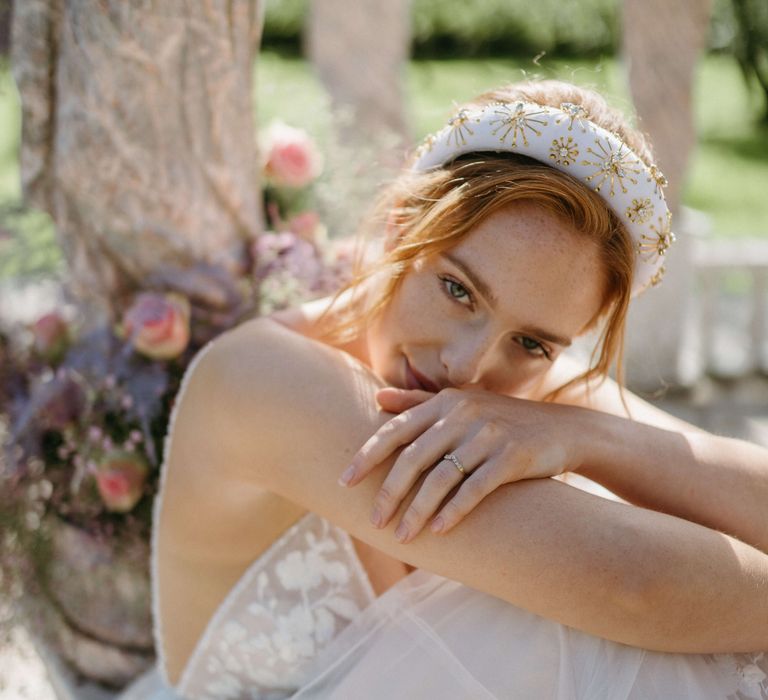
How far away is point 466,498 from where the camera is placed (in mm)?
1292

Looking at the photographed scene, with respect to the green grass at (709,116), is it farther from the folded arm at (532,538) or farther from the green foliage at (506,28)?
the folded arm at (532,538)

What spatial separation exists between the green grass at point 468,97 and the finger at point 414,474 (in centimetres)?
131

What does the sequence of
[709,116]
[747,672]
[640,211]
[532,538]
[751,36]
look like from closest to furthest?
[532,538] → [747,672] → [640,211] → [751,36] → [709,116]

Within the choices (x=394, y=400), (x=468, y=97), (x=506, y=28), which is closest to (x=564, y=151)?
(x=394, y=400)

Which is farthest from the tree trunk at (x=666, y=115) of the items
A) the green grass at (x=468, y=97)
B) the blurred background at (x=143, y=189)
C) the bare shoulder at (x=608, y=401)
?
the bare shoulder at (x=608, y=401)

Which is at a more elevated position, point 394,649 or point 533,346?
point 533,346

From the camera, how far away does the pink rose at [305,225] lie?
2.23 meters

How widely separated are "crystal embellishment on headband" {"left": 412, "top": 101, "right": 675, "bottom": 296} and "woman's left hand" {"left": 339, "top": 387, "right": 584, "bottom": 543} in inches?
16.2

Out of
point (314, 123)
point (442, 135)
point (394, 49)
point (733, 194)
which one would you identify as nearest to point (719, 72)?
point (733, 194)

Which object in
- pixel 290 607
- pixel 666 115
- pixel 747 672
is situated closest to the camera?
pixel 747 672

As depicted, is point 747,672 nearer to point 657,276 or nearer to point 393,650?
point 393,650

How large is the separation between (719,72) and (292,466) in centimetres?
1329

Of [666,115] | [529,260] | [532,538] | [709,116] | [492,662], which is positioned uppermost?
[529,260]

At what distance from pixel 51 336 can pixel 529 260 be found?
1.19 metres
